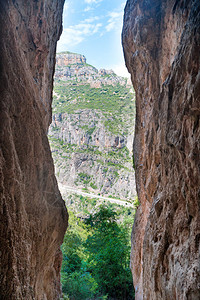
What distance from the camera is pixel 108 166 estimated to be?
5659 centimetres

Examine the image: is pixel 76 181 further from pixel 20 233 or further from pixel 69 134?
pixel 20 233

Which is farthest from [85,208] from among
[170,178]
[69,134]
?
[170,178]

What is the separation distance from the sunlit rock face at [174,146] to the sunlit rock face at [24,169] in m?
3.31

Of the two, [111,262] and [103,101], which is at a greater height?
[103,101]

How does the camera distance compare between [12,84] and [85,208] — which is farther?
[85,208]

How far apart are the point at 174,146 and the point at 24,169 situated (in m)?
4.00

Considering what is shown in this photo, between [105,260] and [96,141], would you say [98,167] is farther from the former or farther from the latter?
[105,260]

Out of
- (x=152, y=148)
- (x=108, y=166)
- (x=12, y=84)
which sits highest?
(x=12, y=84)

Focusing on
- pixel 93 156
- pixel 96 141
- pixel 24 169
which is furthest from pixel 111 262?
pixel 96 141

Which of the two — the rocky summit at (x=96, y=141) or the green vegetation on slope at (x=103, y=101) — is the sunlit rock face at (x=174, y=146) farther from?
the green vegetation on slope at (x=103, y=101)

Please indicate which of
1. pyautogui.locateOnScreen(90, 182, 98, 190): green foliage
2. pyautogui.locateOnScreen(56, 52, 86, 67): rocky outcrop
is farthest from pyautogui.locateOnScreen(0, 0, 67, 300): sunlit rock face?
pyautogui.locateOnScreen(56, 52, 86, 67): rocky outcrop

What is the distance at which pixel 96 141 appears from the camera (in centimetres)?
6216

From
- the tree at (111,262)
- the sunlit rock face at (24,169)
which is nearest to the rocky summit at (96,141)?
the tree at (111,262)

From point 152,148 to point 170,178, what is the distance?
341 centimetres
